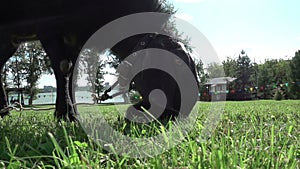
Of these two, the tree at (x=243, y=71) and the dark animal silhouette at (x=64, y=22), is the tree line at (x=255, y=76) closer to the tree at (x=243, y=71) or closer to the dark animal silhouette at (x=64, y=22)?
the tree at (x=243, y=71)

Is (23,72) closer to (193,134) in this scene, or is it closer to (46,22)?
(46,22)

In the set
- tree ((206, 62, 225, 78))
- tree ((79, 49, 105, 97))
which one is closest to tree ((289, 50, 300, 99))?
tree ((206, 62, 225, 78))

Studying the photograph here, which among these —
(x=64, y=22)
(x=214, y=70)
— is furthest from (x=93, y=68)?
(x=214, y=70)

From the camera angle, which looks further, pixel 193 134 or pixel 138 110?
pixel 138 110

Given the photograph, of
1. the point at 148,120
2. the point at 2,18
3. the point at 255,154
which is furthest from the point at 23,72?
the point at 255,154

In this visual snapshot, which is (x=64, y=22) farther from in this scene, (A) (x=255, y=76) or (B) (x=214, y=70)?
(A) (x=255, y=76)

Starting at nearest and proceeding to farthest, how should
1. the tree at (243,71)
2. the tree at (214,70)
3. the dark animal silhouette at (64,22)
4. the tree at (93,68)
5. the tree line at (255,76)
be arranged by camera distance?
the dark animal silhouette at (64,22) < the tree at (214,70) < the tree at (93,68) < the tree line at (255,76) < the tree at (243,71)

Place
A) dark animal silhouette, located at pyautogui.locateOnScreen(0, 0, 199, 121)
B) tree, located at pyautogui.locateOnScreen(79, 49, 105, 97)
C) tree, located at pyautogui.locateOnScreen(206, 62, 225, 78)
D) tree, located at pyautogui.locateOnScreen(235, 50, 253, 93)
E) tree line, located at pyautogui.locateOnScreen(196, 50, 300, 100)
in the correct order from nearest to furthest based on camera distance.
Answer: dark animal silhouette, located at pyautogui.locateOnScreen(0, 0, 199, 121) → tree, located at pyautogui.locateOnScreen(206, 62, 225, 78) → tree, located at pyautogui.locateOnScreen(79, 49, 105, 97) → tree line, located at pyautogui.locateOnScreen(196, 50, 300, 100) → tree, located at pyautogui.locateOnScreen(235, 50, 253, 93)

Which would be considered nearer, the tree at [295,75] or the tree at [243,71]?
the tree at [295,75]

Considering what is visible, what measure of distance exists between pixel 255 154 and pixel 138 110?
1038 mm

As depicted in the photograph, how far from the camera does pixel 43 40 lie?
2150mm

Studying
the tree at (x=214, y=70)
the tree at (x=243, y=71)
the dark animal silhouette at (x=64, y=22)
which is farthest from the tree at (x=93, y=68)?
the tree at (x=243, y=71)

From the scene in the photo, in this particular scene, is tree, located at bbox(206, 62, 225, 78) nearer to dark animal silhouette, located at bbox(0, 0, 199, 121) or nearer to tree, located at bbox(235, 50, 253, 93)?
dark animal silhouette, located at bbox(0, 0, 199, 121)

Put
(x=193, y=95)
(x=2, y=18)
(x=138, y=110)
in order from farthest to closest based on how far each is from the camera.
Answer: (x=2, y=18), (x=138, y=110), (x=193, y=95)
